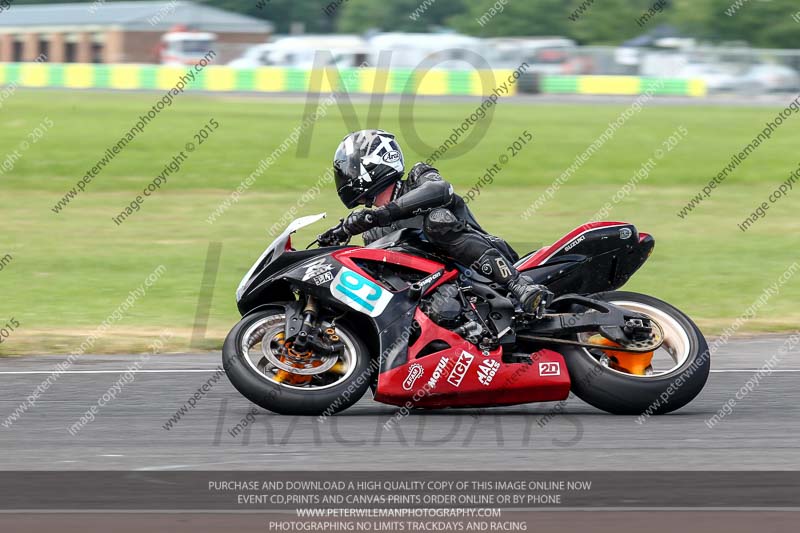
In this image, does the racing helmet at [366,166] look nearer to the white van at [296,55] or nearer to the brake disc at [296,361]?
the brake disc at [296,361]

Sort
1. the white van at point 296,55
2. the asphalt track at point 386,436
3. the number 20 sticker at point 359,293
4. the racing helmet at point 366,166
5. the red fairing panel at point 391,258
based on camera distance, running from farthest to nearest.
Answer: the white van at point 296,55
the racing helmet at point 366,166
the red fairing panel at point 391,258
the number 20 sticker at point 359,293
the asphalt track at point 386,436

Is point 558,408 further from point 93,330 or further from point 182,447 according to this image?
point 93,330

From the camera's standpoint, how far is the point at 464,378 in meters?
6.83

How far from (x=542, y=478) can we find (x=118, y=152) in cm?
2213

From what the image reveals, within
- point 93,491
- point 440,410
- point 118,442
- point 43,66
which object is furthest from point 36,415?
point 43,66

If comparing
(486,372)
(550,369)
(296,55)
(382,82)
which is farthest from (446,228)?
(296,55)

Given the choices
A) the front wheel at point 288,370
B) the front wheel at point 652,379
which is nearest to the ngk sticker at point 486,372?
the front wheel at point 652,379

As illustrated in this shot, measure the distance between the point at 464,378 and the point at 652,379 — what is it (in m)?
1.07

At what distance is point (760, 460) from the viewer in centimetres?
596

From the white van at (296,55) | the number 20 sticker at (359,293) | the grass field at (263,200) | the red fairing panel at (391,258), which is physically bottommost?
the white van at (296,55)

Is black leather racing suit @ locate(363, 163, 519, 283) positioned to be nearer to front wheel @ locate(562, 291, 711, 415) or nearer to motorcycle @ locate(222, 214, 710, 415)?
motorcycle @ locate(222, 214, 710, 415)

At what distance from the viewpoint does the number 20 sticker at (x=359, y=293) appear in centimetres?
691

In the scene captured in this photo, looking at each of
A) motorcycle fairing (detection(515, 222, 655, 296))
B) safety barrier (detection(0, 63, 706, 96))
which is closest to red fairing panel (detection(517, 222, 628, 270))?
motorcycle fairing (detection(515, 222, 655, 296))

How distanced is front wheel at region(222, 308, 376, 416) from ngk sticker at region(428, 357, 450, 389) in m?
0.35
